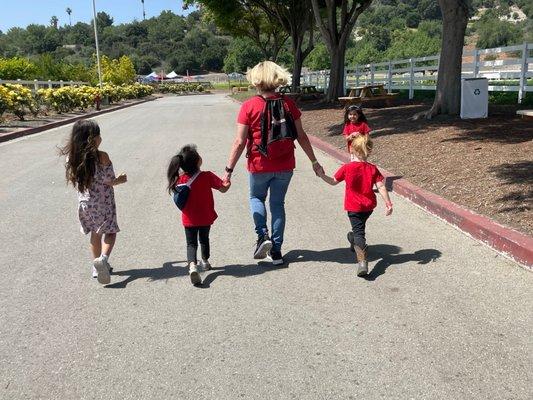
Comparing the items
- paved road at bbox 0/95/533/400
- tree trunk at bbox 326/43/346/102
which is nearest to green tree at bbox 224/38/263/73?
tree trunk at bbox 326/43/346/102

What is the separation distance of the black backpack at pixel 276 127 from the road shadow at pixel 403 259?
1290 mm

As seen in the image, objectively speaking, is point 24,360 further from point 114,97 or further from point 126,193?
point 114,97

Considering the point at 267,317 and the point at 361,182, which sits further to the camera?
the point at 361,182

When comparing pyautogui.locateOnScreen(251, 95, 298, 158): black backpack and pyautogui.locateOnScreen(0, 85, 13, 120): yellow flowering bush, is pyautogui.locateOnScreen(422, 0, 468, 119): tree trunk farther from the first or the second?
pyautogui.locateOnScreen(0, 85, 13, 120): yellow flowering bush

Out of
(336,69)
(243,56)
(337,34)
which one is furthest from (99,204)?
(243,56)

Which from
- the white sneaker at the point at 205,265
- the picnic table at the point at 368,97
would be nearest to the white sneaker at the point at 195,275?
the white sneaker at the point at 205,265

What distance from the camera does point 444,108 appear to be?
40.5 ft

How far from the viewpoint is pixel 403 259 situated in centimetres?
483

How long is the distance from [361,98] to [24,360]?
1628 centimetres

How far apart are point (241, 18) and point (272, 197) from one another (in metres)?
39.9

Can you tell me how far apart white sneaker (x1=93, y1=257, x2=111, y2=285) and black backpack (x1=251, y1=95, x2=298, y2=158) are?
5.14 feet

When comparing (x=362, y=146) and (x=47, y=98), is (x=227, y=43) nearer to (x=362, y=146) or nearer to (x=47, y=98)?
(x=47, y=98)

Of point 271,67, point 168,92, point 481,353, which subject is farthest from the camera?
point 168,92

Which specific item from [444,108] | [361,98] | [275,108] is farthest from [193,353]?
[361,98]
